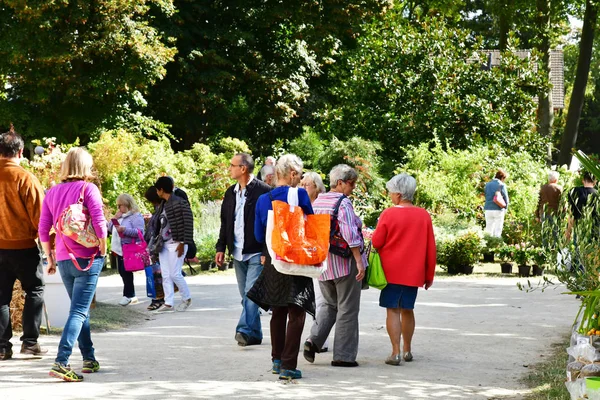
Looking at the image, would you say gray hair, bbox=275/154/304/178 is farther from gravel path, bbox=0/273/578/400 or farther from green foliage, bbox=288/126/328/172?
green foliage, bbox=288/126/328/172

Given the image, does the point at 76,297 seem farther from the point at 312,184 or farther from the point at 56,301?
the point at 56,301

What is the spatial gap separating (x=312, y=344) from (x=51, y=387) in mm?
2385

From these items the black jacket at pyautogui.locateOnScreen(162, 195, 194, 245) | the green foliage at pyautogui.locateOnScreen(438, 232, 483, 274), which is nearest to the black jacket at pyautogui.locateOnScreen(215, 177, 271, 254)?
the black jacket at pyautogui.locateOnScreen(162, 195, 194, 245)

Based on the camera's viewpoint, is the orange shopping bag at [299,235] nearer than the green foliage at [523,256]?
Yes

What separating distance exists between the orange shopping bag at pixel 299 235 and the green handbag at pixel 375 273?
0.96m

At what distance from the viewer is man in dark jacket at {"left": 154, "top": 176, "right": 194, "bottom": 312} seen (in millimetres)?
12320

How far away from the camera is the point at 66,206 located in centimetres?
770

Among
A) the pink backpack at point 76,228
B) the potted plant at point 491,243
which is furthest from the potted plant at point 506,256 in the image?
the pink backpack at point 76,228

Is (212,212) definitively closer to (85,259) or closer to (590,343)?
(85,259)

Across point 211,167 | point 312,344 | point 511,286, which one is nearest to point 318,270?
point 312,344

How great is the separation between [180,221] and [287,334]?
482 centimetres

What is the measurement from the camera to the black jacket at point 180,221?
12.3m

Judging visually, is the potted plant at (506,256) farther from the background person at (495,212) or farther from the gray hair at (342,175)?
the gray hair at (342,175)

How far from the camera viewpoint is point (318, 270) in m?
7.77
